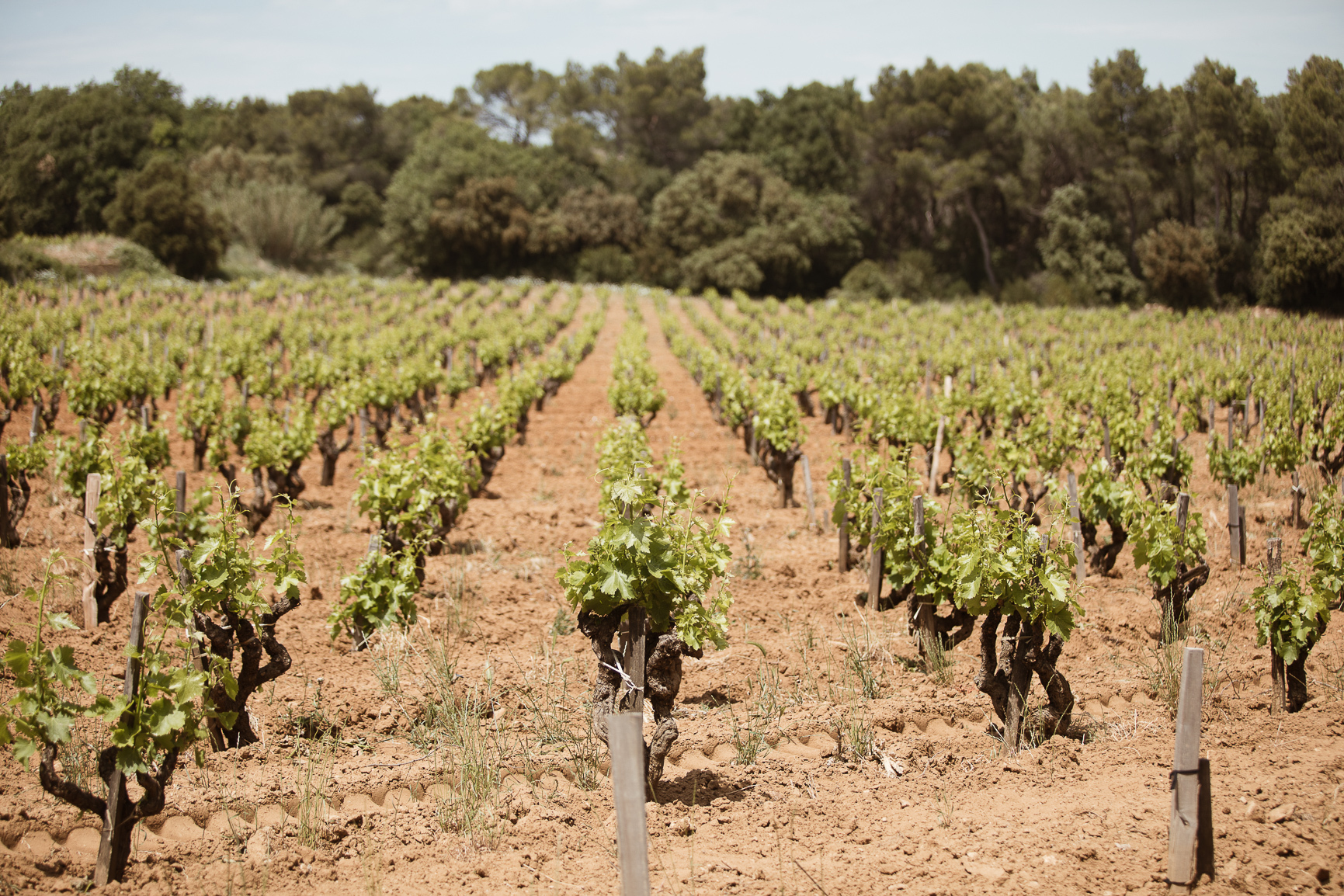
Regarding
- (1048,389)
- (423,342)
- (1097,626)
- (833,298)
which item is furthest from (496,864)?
(833,298)

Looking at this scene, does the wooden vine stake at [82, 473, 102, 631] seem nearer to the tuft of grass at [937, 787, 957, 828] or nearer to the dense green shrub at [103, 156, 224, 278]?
the tuft of grass at [937, 787, 957, 828]

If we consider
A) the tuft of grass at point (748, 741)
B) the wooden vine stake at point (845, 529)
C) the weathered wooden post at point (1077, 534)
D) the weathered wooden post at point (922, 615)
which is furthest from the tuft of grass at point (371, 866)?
the weathered wooden post at point (1077, 534)

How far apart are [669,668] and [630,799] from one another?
110 centimetres

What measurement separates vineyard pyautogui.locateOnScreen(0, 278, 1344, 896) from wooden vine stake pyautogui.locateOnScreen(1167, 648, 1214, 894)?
0.07m

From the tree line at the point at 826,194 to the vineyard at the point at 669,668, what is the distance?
101 ft

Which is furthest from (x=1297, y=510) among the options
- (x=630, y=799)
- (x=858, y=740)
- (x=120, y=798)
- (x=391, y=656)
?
(x=120, y=798)

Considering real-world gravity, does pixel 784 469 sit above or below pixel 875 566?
above

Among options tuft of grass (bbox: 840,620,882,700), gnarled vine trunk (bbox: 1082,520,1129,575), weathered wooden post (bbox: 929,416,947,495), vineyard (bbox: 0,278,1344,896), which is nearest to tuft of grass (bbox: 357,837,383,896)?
vineyard (bbox: 0,278,1344,896)

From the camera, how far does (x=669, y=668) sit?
170 inches

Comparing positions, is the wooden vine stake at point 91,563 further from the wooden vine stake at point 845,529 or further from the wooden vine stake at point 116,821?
the wooden vine stake at point 845,529

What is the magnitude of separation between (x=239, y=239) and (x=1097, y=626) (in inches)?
2018

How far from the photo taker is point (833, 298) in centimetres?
4497

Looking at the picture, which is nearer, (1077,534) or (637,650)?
(637,650)

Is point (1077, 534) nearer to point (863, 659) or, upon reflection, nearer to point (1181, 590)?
point (1181, 590)
